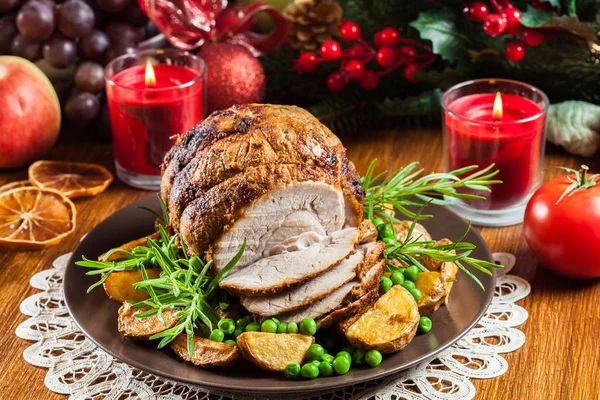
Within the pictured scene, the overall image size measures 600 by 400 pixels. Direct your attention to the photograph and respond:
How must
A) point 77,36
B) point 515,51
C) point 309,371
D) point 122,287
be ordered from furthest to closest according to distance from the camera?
point 77,36, point 515,51, point 122,287, point 309,371

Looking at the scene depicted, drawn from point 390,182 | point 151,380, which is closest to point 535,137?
point 390,182

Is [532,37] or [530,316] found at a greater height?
[532,37]

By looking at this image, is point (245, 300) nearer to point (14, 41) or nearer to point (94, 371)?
point (94, 371)

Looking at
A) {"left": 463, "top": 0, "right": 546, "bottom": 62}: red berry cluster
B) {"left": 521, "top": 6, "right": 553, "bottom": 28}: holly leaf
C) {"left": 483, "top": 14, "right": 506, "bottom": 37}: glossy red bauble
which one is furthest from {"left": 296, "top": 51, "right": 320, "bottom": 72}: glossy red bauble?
{"left": 521, "top": 6, "right": 553, "bottom": 28}: holly leaf

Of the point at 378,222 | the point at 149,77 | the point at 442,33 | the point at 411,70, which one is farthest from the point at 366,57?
the point at 378,222

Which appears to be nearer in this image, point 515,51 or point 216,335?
point 216,335

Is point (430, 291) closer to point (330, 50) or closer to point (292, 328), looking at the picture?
point (292, 328)
